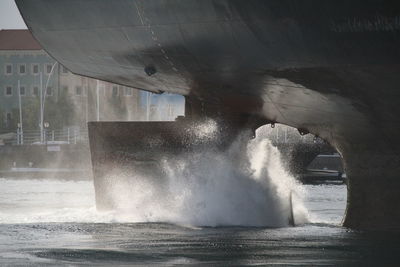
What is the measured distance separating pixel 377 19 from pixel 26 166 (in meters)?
68.5

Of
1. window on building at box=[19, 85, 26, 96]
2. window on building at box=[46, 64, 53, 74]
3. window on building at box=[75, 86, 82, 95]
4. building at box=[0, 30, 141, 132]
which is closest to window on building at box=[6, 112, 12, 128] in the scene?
building at box=[0, 30, 141, 132]

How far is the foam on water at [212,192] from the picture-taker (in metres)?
19.5

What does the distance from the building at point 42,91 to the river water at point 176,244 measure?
104 m

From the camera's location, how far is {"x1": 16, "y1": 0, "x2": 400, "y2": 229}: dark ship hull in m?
15.0

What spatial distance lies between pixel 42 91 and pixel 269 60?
125128mm

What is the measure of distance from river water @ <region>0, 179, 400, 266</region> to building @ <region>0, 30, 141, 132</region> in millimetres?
103964

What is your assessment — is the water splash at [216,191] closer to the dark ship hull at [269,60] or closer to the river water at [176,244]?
the river water at [176,244]

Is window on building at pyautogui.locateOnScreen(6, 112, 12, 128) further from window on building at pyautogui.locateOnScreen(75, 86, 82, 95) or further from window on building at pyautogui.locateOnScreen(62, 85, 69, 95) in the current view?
window on building at pyautogui.locateOnScreen(75, 86, 82, 95)

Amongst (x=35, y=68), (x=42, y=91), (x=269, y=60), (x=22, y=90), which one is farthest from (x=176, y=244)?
(x=22, y=90)

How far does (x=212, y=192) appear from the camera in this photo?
19609 mm

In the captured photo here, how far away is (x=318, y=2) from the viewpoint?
14719 mm

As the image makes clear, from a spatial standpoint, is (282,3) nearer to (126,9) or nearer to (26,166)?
(126,9)

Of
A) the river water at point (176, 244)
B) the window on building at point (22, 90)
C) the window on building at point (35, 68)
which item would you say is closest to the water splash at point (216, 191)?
the river water at point (176, 244)

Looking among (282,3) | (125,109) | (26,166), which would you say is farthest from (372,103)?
(125,109)
